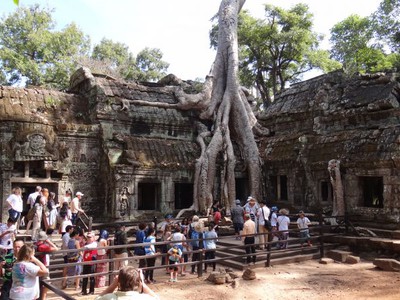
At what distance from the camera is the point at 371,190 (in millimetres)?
12469

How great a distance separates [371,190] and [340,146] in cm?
180

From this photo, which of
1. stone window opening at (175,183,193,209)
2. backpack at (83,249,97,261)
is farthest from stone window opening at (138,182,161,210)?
backpack at (83,249,97,261)

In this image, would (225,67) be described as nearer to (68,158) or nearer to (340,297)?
(68,158)

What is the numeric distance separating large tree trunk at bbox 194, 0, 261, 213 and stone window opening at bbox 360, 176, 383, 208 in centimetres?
416

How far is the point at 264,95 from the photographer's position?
30938 millimetres


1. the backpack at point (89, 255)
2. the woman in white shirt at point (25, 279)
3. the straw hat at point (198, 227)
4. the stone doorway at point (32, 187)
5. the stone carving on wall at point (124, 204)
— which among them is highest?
the stone doorway at point (32, 187)

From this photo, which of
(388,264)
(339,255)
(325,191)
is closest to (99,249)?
(339,255)

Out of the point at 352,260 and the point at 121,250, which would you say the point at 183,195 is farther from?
the point at 121,250

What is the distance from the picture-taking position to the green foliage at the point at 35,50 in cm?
2523

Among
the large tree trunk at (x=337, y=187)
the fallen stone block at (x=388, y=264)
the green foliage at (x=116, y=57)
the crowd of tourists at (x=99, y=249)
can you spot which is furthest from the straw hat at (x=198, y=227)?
the green foliage at (x=116, y=57)

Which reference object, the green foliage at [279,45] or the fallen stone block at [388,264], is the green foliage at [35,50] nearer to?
the green foliage at [279,45]

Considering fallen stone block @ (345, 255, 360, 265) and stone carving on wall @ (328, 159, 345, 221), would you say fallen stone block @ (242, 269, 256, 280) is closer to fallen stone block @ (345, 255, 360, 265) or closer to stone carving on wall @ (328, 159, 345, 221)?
fallen stone block @ (345, 255, 360, 265)

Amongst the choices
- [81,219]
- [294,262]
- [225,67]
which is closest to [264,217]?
[294,262]

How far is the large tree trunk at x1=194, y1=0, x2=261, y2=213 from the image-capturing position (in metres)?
14.4
